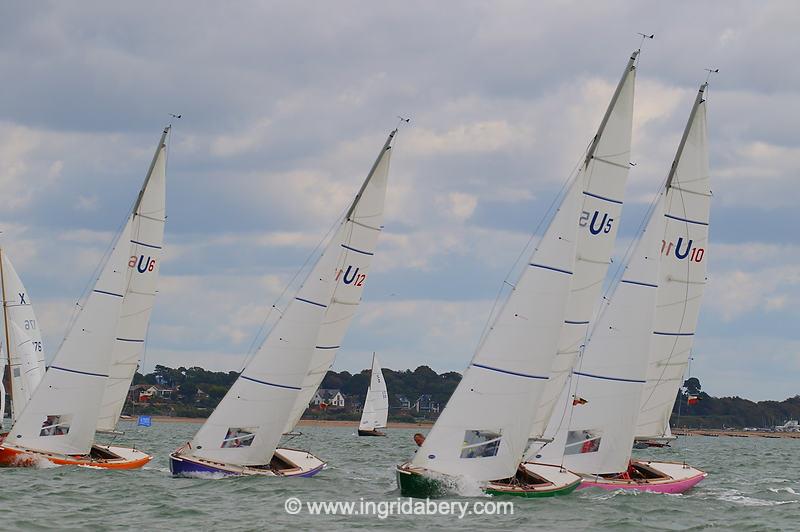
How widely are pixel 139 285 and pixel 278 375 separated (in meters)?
7.92

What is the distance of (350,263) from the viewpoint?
146 feet

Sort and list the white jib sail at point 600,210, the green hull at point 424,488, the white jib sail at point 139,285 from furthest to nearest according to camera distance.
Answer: the white jib sail at point 139,285 < the white jib sail at point 600,210 < the green hull at point 424,488

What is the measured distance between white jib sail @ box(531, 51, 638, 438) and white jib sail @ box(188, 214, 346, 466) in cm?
777

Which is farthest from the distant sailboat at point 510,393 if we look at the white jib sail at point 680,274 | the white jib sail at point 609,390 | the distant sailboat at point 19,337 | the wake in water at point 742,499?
the distant sailboat at point 19,337

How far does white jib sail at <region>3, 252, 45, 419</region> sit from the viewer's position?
169 feet

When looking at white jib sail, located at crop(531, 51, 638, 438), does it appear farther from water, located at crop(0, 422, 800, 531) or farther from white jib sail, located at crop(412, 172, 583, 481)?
water, located at crop(0, 422, 800, 531)

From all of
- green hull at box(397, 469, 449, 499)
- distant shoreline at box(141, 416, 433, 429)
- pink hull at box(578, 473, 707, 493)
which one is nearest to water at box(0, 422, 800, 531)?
pink hull at box(578, 473, 707, 493)

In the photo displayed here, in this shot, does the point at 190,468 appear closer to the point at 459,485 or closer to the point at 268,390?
the point at 268,390

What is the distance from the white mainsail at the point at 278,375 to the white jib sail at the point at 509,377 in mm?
7365

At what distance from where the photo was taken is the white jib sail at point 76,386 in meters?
41.6

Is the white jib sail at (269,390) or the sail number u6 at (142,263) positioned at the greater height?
the sail number u6 at (142,263)

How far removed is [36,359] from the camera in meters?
53.9

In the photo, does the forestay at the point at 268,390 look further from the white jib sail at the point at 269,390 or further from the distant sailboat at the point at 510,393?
the distant sailboat at the point at 510,393

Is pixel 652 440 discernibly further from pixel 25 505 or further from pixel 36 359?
pixel 36 359
